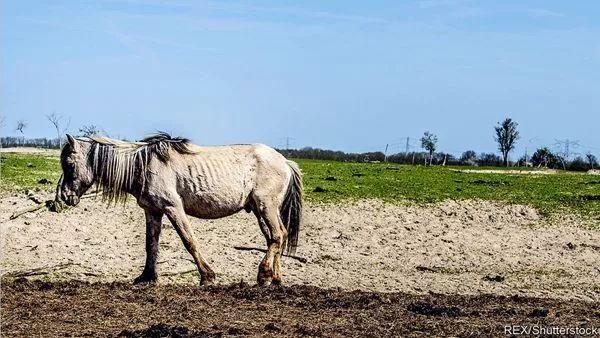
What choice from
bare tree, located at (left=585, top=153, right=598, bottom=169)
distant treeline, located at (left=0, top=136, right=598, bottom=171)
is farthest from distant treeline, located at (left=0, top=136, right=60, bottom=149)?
bare tree, located at (left=585, top=153, right=598, bottom=169)

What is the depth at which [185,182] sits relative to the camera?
13570mm

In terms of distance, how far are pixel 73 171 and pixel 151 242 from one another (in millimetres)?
1437

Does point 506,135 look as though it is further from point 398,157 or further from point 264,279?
point 264,279

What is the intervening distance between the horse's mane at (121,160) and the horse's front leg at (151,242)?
1.58 ft

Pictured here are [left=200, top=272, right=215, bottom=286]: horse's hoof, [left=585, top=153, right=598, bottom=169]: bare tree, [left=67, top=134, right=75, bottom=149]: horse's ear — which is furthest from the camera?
[left=585, top=153, right=598, bottom=169]: bare tree

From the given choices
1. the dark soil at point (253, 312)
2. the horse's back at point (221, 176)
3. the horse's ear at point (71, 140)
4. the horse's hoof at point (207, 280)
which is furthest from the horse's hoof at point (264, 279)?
the horse's ear at point (71, 140)

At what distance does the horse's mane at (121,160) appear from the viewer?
13336 millimetres

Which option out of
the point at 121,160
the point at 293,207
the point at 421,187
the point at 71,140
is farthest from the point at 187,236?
the point at 421,187

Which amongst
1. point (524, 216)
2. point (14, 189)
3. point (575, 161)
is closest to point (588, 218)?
point (524, 216)

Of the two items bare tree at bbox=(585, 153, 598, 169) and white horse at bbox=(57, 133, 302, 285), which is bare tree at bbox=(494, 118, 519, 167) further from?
white horse at bbox=(57, 133, 302, 285)

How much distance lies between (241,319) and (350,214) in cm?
1100

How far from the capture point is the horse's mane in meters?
13.3

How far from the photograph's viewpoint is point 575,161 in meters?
62.6

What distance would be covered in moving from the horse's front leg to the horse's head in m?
0.99
